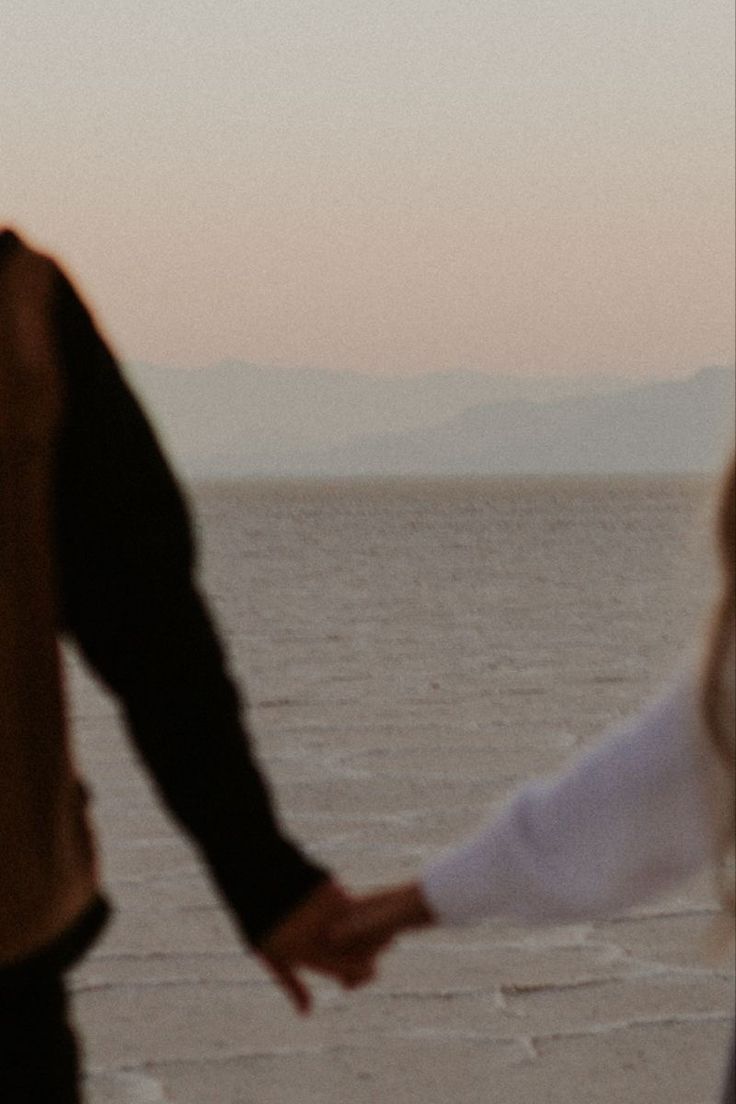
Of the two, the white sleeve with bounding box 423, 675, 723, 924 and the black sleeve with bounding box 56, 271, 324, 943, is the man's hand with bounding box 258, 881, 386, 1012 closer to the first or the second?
the black sleeve with bounding box 56, 271, 324, 943

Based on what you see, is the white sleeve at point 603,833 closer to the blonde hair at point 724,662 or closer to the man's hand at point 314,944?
the blonde hair at point 724,662

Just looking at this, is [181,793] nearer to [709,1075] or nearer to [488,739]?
[709,1075]

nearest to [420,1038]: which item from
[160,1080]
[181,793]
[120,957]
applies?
[160,1080]

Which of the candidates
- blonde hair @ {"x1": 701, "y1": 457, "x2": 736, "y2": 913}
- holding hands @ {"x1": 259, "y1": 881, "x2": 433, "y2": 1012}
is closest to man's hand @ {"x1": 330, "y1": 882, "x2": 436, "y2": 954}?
holding hands @ {"x1": 259, "y1": 881, "x2": 433, "y2": 1012}

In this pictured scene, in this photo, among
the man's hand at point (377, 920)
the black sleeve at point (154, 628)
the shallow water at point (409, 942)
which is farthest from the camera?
the shallow water at point (409, 942)

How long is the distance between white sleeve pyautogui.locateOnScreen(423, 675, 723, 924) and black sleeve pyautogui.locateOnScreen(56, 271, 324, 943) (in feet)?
0.89

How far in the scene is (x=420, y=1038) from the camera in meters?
5.09

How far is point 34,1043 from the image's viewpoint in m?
2.33

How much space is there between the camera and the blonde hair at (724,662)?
2.36 m

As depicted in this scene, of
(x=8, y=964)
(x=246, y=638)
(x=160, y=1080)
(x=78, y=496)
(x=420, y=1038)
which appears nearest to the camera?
(x=8, y=964)

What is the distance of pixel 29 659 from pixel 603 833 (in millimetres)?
747

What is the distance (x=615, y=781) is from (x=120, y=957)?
12.2 feet

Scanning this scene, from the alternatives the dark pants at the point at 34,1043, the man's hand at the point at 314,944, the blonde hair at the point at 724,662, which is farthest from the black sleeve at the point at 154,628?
the blonde hair at the point at 724,662

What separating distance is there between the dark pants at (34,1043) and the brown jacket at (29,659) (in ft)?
0.19
